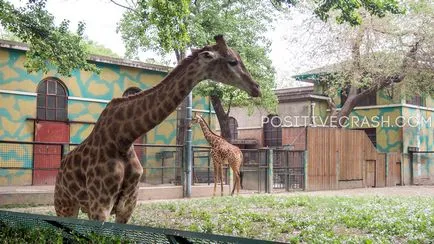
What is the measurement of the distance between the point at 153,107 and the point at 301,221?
4080 millimetres

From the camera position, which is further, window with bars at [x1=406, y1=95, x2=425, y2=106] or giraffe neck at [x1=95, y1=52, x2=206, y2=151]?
window with bars at [x1=406, y1=95, x2=425, y2=106]

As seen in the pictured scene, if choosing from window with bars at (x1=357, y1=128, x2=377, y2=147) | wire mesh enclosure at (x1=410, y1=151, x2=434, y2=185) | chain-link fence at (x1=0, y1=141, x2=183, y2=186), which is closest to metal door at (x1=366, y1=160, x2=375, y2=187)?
wire mesh enclosure at (x1=410, y1=151, x2=434, y2=185)

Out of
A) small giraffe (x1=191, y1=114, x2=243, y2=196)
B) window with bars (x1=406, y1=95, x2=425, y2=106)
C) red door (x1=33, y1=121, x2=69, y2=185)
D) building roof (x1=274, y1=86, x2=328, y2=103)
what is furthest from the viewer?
window with bars (x1=406, y1=95, x2=425, y2=106)

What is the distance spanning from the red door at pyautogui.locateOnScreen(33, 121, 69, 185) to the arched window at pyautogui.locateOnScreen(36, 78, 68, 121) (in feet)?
0.87

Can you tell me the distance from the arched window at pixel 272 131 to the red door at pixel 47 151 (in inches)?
515

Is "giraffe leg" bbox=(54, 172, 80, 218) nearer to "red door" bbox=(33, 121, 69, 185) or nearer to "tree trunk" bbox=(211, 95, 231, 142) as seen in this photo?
"red door" bbox=(33, 121, 69, 185)

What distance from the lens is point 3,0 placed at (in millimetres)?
11039

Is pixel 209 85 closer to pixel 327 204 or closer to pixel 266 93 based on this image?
pixel 266 93

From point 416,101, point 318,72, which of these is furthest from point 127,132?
point 416,101

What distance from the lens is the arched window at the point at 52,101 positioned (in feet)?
58.3

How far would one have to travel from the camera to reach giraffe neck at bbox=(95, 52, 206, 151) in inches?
193

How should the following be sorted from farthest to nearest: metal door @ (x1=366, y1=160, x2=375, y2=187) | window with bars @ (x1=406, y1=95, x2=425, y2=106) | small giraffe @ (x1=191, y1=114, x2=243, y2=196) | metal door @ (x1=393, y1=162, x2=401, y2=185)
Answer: window with bars @ (x1=406, y1=95, x2=425, y2=106) → metal door @ (x1=393, y1=162, x2=401, y2=185) → metal door @ (x1=366, y1=160, x2=375, y2=187) → small giraffe @ (x1=191, y1=114, x2=243, y2=196)

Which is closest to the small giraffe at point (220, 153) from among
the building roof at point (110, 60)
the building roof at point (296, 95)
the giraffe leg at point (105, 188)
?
the building roof at point (110, 60)

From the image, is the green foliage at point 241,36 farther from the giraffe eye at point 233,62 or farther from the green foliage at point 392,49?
the giraffe eye at point 233,62
